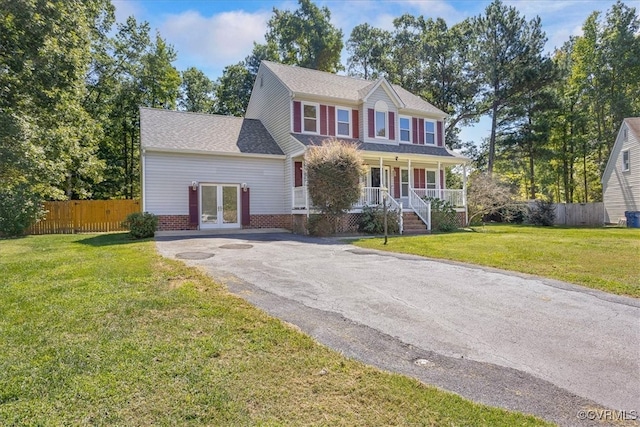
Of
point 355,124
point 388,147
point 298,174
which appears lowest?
point 298,174

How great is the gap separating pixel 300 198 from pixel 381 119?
7123mm

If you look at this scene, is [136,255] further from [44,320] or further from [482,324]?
[482,324]

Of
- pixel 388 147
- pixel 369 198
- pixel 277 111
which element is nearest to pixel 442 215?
pixel 369 198

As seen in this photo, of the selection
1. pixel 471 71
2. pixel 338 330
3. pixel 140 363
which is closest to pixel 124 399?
pixel 140 363

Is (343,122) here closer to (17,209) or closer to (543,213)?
(543,213)

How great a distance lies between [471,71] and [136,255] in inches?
1201

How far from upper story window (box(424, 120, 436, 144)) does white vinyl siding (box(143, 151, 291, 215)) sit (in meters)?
9.37

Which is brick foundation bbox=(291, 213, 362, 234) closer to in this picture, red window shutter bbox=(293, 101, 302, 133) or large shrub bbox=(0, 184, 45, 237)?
red window shutter bbox=(293, 101, 302, 133)

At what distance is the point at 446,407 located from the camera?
104 inches

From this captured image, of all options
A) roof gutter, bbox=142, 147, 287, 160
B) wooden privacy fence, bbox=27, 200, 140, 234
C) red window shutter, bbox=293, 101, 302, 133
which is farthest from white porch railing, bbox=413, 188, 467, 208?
wooden privacy fence, bbox=27, 200, 140, 234

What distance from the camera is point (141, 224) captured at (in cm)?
1355

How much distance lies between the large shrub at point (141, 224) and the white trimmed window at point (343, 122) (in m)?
10.1

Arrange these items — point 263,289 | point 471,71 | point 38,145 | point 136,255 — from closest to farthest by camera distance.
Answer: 1. point 263,289
2. point 136,255
3. point 38,145
4. point 471,71

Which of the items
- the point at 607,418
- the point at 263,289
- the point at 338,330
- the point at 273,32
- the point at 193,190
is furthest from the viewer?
the point at 273,32
